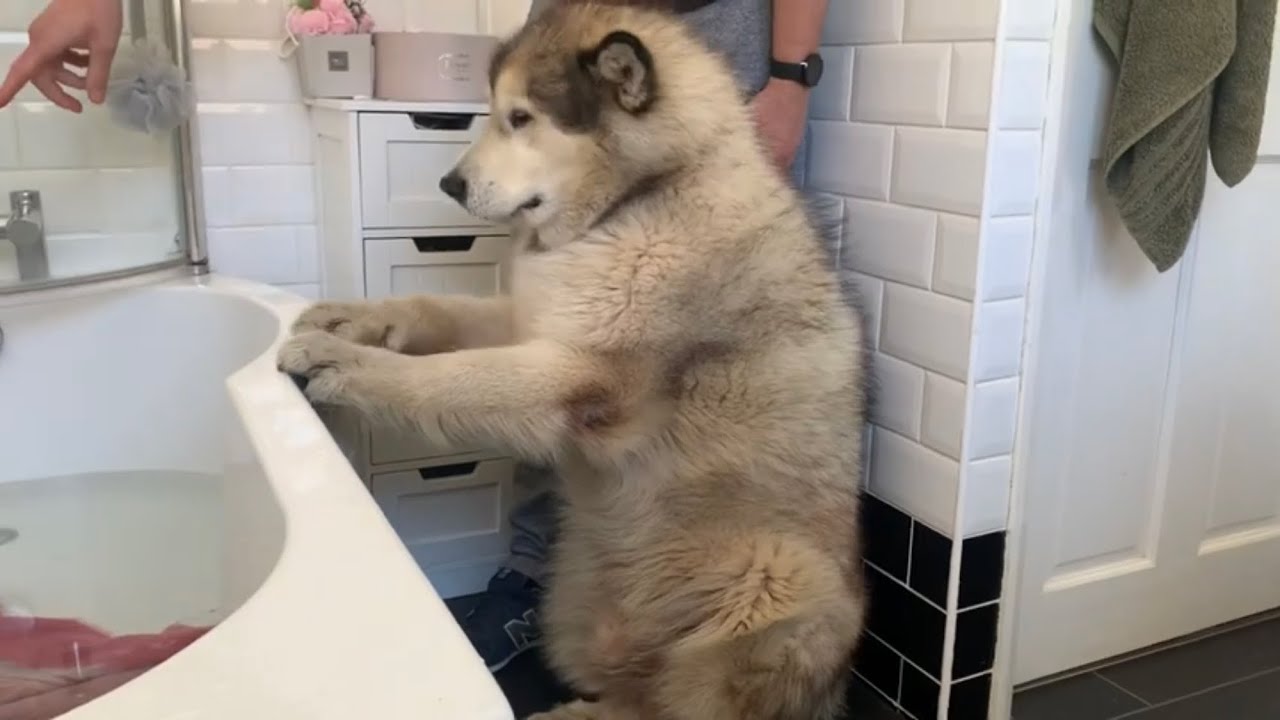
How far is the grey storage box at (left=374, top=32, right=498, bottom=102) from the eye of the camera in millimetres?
2084

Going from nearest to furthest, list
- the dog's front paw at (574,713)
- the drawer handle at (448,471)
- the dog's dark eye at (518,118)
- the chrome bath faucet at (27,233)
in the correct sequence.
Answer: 1. the dog's dark eye at (518,118)
2. the dog's front paw at (574,713)
3. the chrome bath faucet at (27,233)
4. the drawer handle at (448,471)

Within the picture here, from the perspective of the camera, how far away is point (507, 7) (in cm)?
239

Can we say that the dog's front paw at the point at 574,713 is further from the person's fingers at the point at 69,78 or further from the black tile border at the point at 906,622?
the person's fingers at the point at 69,78

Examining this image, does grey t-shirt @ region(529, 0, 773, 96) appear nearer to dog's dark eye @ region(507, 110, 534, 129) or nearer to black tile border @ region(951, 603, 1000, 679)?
dog's dark eye @ region(507, 110, 534, 129)

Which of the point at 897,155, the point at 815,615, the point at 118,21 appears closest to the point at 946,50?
the point at 897,155

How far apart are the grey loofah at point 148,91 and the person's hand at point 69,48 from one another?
0.15 meters

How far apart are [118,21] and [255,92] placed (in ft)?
1.91

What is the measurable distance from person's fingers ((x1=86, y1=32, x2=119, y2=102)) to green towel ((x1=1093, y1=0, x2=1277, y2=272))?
150cm

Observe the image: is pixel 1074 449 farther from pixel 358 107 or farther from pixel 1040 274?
pixel 358 107

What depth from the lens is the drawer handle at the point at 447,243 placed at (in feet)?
6.80


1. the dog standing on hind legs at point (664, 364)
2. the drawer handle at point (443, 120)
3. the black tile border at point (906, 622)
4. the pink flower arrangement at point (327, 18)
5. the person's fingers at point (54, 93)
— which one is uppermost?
the pink flower arrangement at point (327, 18)

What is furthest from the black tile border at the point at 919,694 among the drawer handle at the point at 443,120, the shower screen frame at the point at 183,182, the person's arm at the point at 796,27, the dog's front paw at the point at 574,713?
the shower screen frame at the point at 183,182

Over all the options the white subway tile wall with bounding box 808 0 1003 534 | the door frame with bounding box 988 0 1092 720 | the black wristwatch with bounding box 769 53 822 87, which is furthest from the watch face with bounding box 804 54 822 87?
the door frame with bounding box 988 0 1092 720

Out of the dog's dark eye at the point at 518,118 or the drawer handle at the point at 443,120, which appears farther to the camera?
the drawer handle at the point at 443,120
